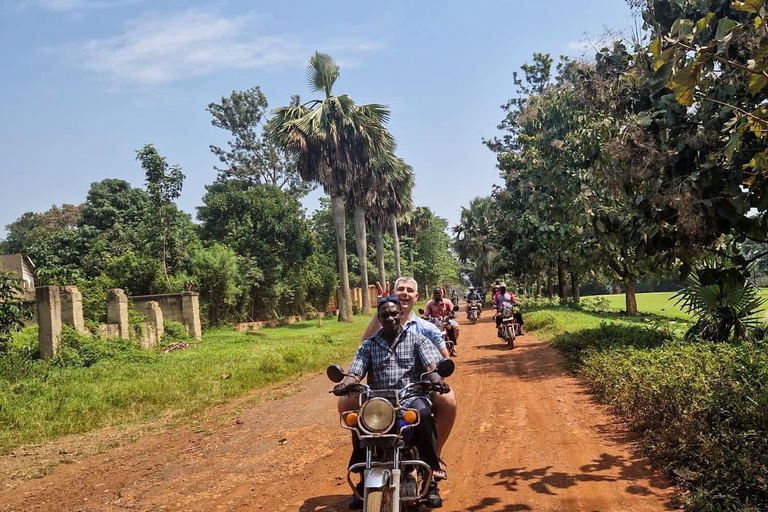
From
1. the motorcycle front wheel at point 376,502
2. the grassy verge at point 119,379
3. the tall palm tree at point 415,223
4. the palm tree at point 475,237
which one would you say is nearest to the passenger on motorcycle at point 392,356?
the motorcycle front wheel at point 376,502

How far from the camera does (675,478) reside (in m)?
4.82

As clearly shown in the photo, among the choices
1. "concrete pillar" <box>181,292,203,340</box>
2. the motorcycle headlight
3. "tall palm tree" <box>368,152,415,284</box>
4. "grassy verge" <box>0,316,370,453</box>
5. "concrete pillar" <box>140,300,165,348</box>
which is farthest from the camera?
"tall palm tree" <box>368,152,415,284</box>

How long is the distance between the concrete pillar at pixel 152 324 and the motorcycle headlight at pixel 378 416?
14.1 m

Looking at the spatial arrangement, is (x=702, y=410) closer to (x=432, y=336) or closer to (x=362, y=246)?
(x=432, y=336)

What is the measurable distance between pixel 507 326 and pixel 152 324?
1021 cm

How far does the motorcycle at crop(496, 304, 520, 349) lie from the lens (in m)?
15.0

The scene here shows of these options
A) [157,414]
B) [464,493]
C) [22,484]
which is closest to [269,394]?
[157,414]

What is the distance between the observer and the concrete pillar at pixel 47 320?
41.3 feet

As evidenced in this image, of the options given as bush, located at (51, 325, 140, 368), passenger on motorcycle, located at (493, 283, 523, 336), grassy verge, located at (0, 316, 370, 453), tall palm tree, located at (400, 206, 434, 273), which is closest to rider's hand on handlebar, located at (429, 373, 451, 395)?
grassy verge, located at (0, 316, 370, 453)

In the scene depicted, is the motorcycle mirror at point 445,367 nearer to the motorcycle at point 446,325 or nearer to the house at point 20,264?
the motorcycle at point 446,325

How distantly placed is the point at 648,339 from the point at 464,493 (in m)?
7.67

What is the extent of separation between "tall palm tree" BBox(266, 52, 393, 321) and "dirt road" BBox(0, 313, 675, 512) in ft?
60.6

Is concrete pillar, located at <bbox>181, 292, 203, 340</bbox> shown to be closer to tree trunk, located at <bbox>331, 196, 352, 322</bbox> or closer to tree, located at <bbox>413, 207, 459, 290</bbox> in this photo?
tree trunk, located at <bbox>331, 196, 352, 322</bbox>

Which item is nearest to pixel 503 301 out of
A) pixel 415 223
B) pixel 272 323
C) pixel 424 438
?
pixel 424 438
